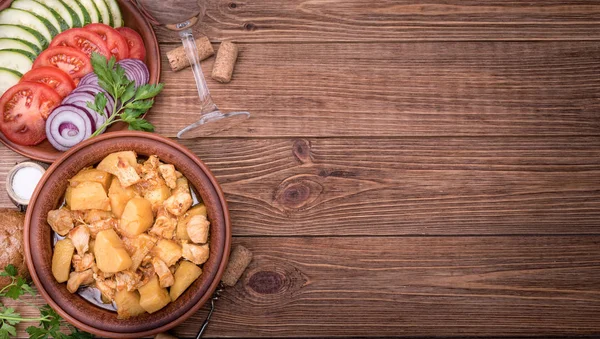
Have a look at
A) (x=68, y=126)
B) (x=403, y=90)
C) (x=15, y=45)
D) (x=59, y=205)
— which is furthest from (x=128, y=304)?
(x=403, y=90)

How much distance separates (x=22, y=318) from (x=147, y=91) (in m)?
0.90

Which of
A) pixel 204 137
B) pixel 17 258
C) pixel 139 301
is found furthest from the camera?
pixel 204 137

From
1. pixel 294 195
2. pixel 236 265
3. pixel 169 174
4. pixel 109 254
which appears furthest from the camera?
pixel 294 195

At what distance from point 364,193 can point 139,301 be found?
2.98 feet

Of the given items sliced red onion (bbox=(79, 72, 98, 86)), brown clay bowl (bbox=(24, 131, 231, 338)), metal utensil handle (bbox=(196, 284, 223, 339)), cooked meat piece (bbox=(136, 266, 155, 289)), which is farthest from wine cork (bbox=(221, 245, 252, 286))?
sliced red onion (bbox=(79, 72, 98, 86))

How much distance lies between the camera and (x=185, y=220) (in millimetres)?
1849

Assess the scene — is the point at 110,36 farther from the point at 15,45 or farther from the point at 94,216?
the point at 94,216

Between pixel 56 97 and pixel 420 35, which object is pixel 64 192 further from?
pixel 420 35

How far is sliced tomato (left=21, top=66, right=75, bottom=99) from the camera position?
1.93m

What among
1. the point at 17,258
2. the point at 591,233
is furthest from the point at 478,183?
the point at 17,258

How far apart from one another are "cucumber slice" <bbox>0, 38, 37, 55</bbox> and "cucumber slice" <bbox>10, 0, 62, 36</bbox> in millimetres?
98

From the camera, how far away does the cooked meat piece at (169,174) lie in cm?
183

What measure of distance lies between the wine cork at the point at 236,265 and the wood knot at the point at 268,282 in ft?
0.29

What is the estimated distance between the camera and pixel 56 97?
76.9 inches
